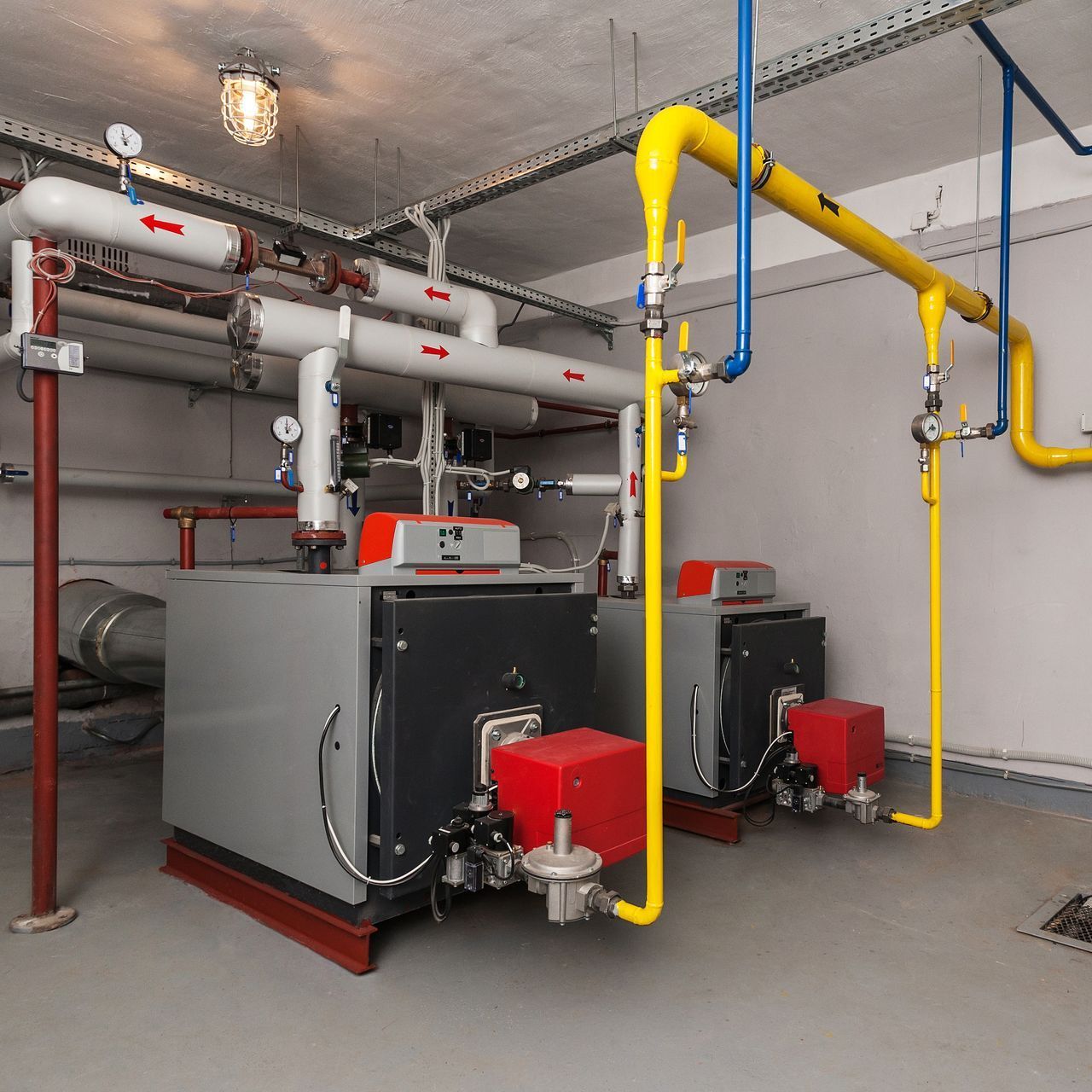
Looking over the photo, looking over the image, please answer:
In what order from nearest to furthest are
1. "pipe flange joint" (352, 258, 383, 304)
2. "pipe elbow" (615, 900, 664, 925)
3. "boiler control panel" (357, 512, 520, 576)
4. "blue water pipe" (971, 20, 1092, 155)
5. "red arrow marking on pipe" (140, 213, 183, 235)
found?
"pipe elbow" (615, 900, 664, 925) < "boiler control panel" (357, 512, 520, 576) < "red arrow marking on pipe" (140, 213, 183, 235) < "blue water pipe" (971, 20, 1092, 155) < "pipe flange joint" (352, 258, 383, 304)

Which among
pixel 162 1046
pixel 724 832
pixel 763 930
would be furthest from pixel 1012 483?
pixel 162 1046

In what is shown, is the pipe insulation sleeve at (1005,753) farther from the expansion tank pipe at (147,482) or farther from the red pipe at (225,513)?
the expansion tank pipe at (147,482)

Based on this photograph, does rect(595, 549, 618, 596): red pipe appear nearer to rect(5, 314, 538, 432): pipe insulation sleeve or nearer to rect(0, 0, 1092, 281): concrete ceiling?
rect(5, 314, 538, 432): pipe insulation sleeve

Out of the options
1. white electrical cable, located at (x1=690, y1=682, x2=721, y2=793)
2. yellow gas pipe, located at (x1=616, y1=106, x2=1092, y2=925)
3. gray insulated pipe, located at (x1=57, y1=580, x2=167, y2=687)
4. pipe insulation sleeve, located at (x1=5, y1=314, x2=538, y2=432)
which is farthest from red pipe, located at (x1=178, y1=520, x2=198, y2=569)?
yellow gas pipe, located at (x1=616, y1=106, x2=1092, y2=925)

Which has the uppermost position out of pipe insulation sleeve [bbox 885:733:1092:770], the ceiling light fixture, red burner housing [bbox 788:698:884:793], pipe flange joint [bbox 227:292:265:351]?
the ceiling light fixture

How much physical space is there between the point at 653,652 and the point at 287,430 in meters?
1.26

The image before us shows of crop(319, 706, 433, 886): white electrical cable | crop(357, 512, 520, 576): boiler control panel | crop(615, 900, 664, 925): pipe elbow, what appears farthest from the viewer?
crop(357, 512, 520, 576): boiler control panel

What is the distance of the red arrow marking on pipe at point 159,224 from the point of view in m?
2.15

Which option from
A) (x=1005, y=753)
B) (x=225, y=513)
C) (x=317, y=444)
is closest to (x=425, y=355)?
(x=317, y=444)

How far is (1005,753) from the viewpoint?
309cm

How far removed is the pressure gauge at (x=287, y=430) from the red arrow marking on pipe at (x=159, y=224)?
0.54 metres

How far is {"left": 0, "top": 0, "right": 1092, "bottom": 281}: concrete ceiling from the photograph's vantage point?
2.30m

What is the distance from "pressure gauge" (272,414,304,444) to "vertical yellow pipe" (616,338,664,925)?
1.13 m

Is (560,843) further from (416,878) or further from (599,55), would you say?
(599,55)
